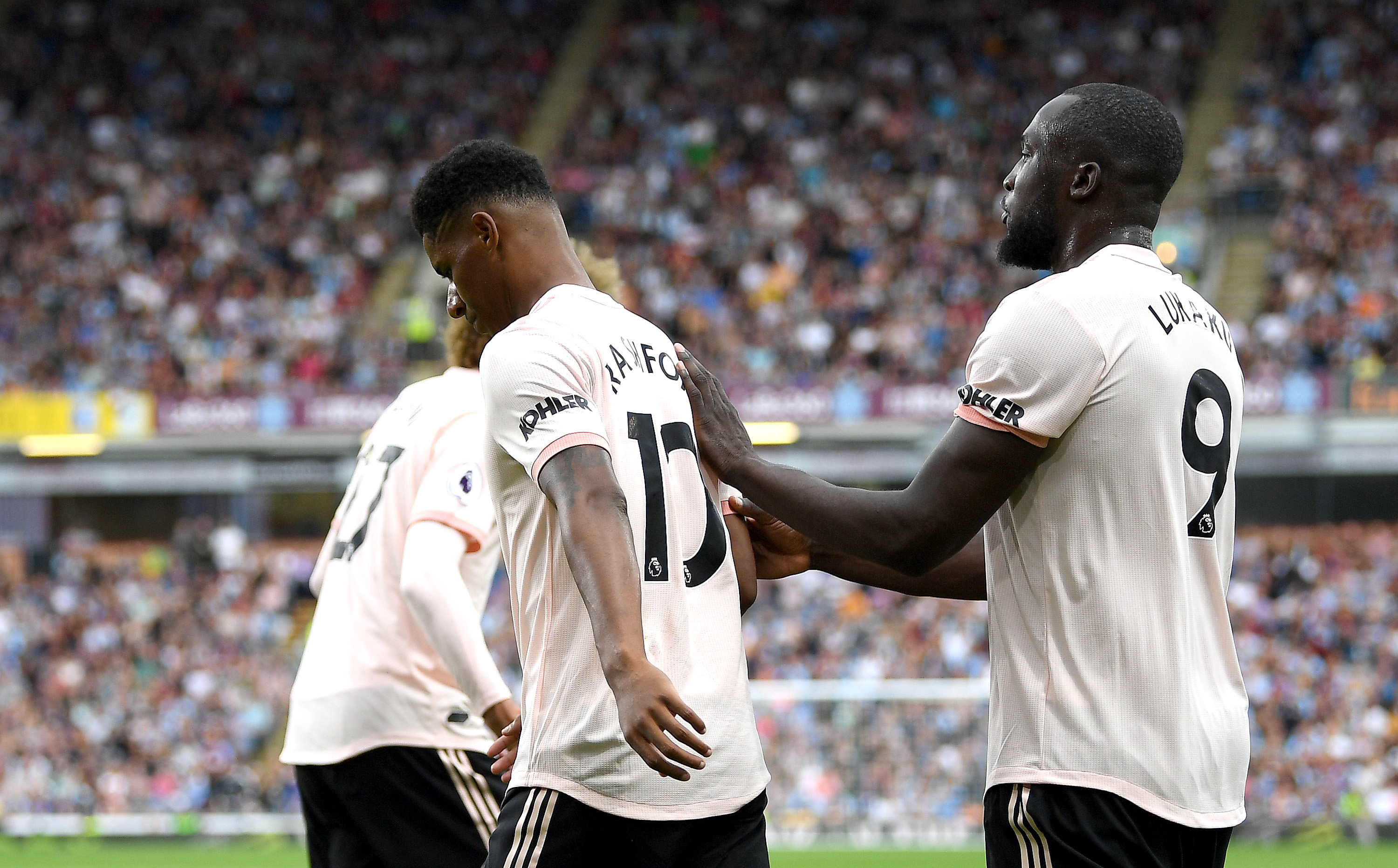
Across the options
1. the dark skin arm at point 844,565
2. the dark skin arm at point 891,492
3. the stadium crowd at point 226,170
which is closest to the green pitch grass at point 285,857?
the stadium crowd at point 226,170

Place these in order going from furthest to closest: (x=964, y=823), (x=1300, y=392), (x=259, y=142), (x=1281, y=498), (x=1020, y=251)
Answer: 1. (x=259, y=142)
2. (x=1281, y=498)
3. (x=1300, y=392)
4. (x=964, y=823)
5. (x=1020, y=251)

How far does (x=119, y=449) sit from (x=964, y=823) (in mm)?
12430

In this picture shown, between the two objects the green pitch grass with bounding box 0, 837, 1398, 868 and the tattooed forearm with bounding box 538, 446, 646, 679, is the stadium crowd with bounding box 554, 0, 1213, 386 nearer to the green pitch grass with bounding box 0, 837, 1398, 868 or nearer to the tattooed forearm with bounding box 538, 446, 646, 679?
the green pitch grass with bounding box 0, 837, 1398, 868

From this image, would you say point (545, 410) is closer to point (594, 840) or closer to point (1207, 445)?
point (594, 840)

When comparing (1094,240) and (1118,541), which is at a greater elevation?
(1094,240)

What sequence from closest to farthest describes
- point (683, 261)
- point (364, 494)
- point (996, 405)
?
point (996, 405) → point (364, 494) → point (683, 261)

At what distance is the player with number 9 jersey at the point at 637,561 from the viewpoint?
2742mm

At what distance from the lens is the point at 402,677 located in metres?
4.16

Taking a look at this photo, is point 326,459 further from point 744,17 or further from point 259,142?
point 744,17

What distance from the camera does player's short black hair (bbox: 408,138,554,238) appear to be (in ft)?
9.96

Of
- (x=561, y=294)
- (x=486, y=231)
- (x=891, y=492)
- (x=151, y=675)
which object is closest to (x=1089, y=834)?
(x=891, y=492)

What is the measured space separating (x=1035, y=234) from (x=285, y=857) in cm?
1201

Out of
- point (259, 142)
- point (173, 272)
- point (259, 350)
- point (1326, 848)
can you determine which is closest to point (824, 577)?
point (1326, 848)

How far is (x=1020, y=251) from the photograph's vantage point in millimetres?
2984
